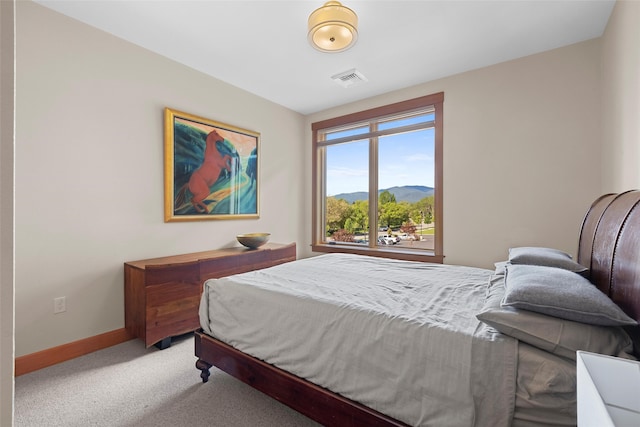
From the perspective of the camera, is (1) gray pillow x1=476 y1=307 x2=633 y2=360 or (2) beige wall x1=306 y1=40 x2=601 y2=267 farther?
(2) beige wall x1=306 y1=40 x2=601 y2=267

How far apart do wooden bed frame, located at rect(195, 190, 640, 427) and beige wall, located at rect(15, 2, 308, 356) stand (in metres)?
1.37

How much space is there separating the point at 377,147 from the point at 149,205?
292cm

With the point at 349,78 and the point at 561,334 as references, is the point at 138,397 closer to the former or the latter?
the point at 561,334

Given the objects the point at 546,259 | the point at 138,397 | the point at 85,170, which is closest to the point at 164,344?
the point at 138,397

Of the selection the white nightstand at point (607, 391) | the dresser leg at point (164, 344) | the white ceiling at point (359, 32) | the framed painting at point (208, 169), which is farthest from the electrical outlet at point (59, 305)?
the white nightstand at point (607, 391)

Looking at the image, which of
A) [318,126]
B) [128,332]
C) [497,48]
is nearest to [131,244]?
[128,332]

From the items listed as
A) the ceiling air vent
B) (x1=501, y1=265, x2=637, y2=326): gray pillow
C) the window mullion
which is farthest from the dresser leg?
the ceiling air vent

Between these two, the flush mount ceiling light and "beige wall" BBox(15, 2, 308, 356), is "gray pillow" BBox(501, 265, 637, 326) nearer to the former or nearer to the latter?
the flush mount ceiling light

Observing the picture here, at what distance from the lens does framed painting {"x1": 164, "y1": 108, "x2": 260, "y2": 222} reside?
9.73 feet

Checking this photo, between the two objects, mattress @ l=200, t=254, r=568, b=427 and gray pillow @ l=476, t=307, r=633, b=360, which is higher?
gray pillow @ l=476, t=307, r=633, b=360

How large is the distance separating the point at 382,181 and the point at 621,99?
2.40 meters

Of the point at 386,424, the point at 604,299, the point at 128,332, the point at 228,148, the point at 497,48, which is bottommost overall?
the point at 128,332

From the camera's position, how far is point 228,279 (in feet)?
6.48

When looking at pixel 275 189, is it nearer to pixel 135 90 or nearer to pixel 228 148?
pixel 228 148
